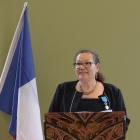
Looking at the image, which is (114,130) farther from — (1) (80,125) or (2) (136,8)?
(2) (136,8)

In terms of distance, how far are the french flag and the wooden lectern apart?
1.03 meters

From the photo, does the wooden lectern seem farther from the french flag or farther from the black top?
the french flag

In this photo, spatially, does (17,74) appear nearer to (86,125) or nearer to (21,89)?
(21,89)

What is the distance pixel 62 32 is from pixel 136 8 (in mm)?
793

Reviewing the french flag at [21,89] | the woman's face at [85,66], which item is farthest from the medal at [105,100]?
Result: the french flag at [21,89]

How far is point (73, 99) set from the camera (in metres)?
2.35

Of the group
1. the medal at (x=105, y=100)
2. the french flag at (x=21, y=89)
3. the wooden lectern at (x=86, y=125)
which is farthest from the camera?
the french flag at (x=21, y=89)

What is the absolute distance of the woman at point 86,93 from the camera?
2314 millimetres

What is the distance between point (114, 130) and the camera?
5.76ft

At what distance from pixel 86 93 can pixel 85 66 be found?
0.22 meters

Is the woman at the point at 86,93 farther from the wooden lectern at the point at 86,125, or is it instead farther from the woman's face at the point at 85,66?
the wooden lectern at the point at 86,125

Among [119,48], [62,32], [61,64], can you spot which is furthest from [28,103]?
[119,48]

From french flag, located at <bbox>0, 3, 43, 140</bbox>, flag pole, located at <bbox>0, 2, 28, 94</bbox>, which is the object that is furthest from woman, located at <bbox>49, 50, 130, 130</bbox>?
flag pole, located at <bbox>0, 2, 28, 94</bbox>

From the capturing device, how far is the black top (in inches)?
91.7
